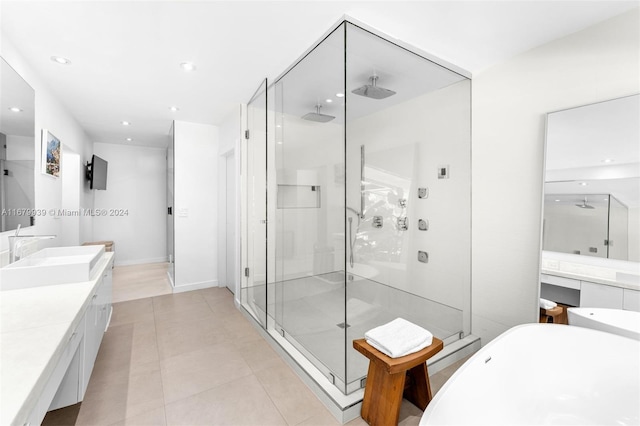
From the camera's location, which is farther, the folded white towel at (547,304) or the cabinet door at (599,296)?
the folded white towel at (547,304)

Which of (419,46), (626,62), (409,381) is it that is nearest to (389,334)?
(409,381)

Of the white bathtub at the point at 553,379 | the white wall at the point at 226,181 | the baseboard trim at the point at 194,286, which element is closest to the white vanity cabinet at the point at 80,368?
the white wall at the point at 226,181

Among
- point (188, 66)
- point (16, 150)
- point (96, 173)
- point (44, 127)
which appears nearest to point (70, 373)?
point (16, 150)

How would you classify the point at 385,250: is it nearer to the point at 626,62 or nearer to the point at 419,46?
the point at 419,46

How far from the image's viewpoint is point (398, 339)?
68.5 inches

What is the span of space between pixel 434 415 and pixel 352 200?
4.36ft

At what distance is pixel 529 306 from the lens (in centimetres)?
230

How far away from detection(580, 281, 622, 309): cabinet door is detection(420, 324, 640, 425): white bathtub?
0.29 metres

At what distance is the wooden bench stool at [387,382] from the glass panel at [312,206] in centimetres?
29

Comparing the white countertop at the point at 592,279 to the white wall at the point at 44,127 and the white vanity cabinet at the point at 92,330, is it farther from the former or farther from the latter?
the white wall at the point at 44,127

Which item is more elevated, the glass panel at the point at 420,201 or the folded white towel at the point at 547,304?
the glass panel at the point at 420,201

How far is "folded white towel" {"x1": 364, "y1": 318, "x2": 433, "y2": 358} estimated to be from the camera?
→ 5.46 ft

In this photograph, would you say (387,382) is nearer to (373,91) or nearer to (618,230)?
(618,230)

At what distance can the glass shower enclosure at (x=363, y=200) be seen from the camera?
2137 millimetres
